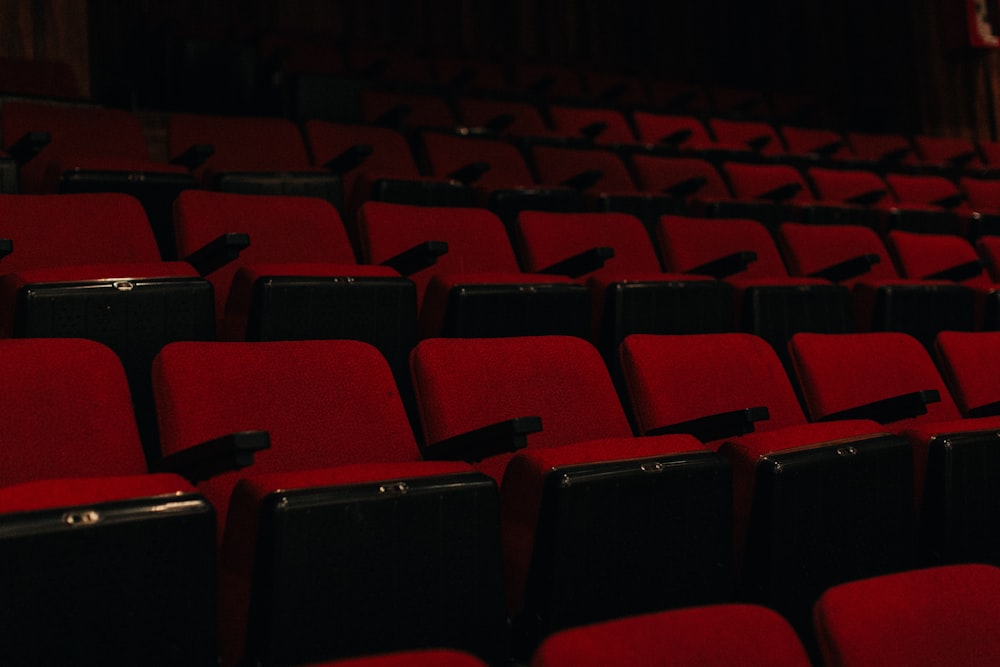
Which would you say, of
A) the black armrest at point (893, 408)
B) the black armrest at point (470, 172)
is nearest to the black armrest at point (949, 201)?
the black armrest at point (470, 172)

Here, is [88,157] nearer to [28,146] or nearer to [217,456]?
[28,146]

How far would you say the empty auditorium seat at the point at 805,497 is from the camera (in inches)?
10.6

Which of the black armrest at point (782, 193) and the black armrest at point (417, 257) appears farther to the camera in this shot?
the black armrest at point (782, 193)

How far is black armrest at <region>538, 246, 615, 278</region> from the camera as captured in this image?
0.43 metres

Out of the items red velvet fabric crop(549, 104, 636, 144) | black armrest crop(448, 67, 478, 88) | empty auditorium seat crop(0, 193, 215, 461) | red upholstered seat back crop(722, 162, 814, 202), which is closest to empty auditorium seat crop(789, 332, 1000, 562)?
empty auditorium seat crop(0, 193, 215, 461)

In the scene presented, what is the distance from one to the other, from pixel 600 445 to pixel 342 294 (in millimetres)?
123

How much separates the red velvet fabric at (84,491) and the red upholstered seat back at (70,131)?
1.10ft

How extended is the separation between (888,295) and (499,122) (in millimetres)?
348

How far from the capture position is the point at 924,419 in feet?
1.31

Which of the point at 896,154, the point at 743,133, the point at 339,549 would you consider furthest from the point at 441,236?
the point at 896,154

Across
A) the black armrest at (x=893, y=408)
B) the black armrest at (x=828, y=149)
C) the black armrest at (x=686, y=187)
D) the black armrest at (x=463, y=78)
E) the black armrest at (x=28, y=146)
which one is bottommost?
the black armrest at (x=893, y=408)

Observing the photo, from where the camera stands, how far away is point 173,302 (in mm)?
315

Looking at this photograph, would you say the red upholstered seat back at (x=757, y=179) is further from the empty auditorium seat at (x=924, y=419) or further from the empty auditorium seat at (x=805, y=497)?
the empty auditorium seat at (x=805, y=497)

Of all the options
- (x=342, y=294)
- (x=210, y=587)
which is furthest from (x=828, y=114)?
(x=210, y=587)
